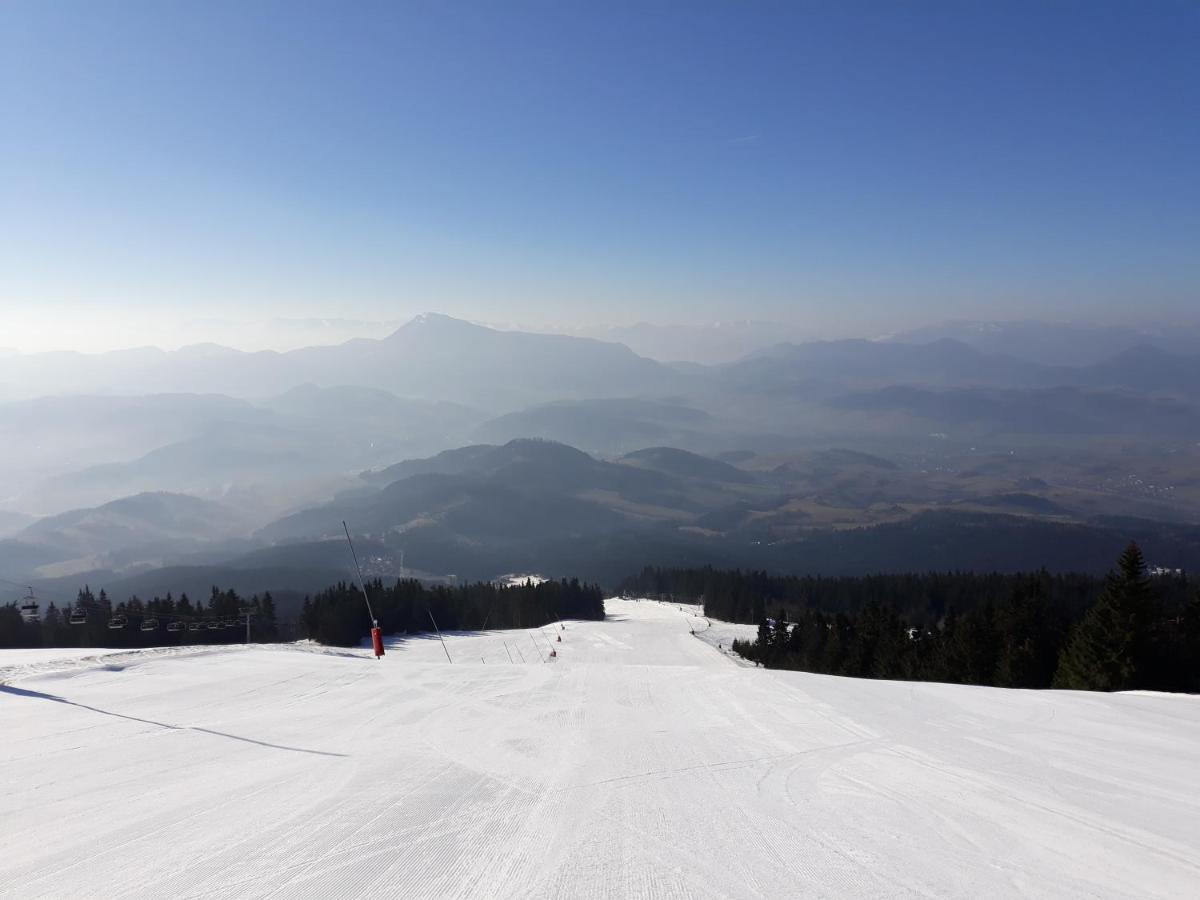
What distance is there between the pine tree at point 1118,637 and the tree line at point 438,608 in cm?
4159

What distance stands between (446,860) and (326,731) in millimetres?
7418

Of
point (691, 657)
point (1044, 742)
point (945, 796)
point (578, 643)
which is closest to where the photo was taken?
point (945, 796)

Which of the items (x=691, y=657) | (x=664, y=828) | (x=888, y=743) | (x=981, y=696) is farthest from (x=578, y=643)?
(x=664, y=828)

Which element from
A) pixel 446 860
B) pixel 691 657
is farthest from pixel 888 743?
pixel 691 657

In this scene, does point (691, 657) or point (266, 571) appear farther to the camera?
point (266, 571)

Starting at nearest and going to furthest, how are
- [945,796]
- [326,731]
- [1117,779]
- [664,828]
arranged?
[664,828]
[945,796]
[1117,779]
[326,731]

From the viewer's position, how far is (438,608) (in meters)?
77.2

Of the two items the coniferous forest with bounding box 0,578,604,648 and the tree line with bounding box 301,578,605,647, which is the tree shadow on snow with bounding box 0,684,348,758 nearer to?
the coniferous forest with bounding box 0,578,604,648

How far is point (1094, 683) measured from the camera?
25.1 metres

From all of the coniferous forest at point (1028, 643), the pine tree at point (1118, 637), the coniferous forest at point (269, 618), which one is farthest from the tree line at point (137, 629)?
the pine tree at point (1118, 637)

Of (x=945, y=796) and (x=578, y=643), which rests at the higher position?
(x=945, y=796)

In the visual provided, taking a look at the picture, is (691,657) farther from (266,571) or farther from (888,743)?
(266,571)

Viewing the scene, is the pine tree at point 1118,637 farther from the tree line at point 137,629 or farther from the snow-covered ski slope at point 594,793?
the tree line at point 137,629

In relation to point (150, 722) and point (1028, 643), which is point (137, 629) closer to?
point (150, 722)
